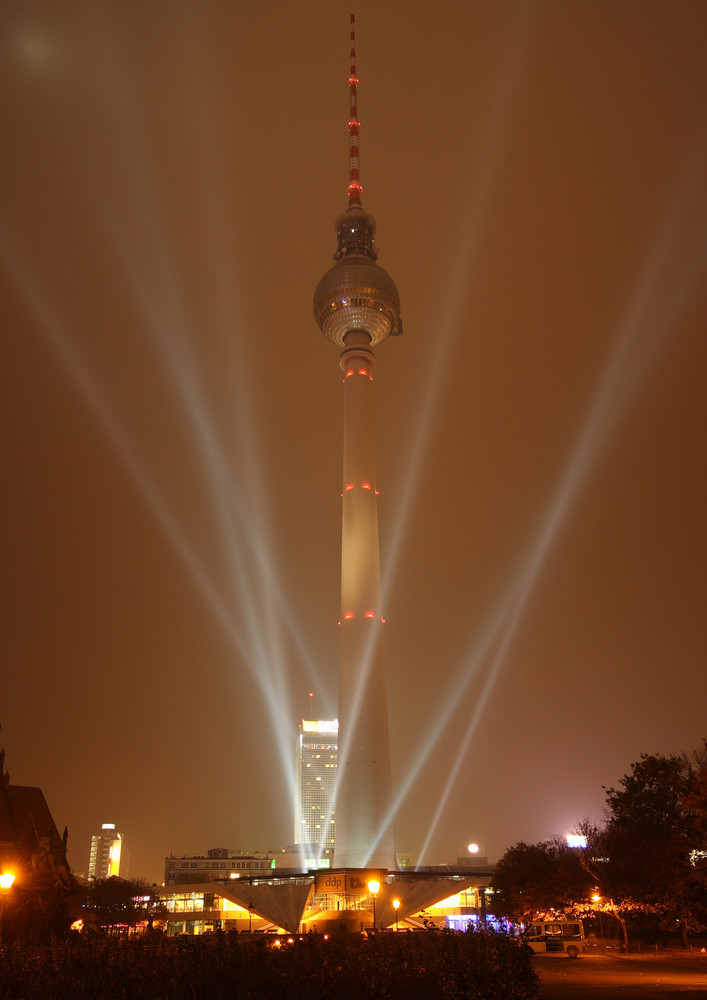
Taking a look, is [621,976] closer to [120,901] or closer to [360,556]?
[360,556]

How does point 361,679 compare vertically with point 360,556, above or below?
below

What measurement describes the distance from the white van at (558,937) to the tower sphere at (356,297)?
7568cm

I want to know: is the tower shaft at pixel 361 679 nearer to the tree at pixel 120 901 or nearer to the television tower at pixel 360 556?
the television tower at pixel 360 556

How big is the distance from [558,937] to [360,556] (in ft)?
148

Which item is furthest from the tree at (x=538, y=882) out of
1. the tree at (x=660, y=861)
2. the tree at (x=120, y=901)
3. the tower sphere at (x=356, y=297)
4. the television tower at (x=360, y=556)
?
the tower sphere at (x=356, y=297)

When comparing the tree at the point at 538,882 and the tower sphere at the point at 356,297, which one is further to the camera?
the tower sphere at the point at 356,297

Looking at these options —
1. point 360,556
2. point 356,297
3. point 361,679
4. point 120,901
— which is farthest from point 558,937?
point 356,297

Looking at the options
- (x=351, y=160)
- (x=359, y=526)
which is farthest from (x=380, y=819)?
(x=351, y=160)

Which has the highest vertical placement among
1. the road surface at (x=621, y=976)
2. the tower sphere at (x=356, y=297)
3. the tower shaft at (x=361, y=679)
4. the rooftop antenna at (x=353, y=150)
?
the rooftop antenna at (x=353, y=150)

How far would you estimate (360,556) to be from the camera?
93.3 metres

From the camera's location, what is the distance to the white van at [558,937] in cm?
5375

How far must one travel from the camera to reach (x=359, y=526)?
94625 millimetres

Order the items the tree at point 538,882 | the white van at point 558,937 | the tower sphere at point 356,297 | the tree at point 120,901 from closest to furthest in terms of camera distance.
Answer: the white van at point 558,937 < the tree at point 538,882 < the tree at point 120,901 < the tower sphere at point 356,297

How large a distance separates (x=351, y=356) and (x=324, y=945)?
91.6 m
